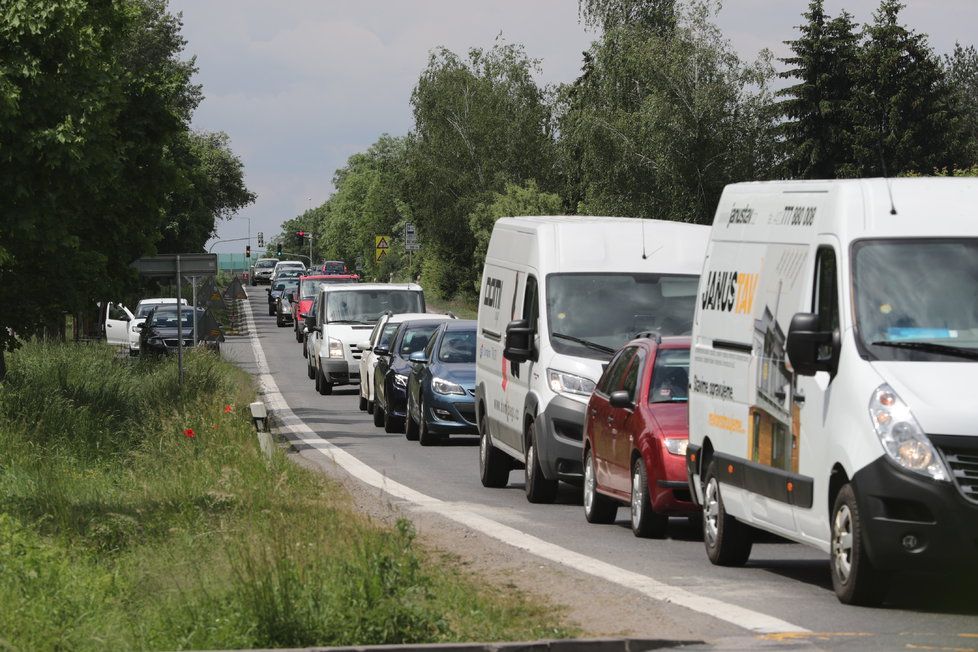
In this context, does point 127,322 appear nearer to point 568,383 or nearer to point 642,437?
point 568,383

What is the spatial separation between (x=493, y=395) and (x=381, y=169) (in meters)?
148

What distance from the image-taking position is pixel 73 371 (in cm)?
3136

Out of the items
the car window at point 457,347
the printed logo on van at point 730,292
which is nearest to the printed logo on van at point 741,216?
the printed logo on van at point 730,292

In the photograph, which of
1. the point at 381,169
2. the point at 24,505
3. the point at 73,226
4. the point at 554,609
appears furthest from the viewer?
the point at 381,169

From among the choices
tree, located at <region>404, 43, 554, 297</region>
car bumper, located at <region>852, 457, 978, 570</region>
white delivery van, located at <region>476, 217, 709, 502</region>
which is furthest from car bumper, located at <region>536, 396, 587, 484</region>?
tree, located at <region>404, 43, 554, 297</region>

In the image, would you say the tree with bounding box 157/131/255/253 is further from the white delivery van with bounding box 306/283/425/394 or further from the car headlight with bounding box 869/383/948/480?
the car headlight with bounding box 869/383/948/480

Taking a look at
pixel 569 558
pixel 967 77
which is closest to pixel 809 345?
pixel 569 558

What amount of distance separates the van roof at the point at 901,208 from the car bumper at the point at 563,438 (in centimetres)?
613

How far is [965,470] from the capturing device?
9180 millimetres

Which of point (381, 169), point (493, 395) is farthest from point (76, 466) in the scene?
Result: point (381, 169)

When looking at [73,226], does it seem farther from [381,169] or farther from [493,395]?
[381,169]

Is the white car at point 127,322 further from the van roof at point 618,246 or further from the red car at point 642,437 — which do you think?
the red car at point 642,437

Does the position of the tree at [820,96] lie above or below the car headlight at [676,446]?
above

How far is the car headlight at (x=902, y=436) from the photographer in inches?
361
